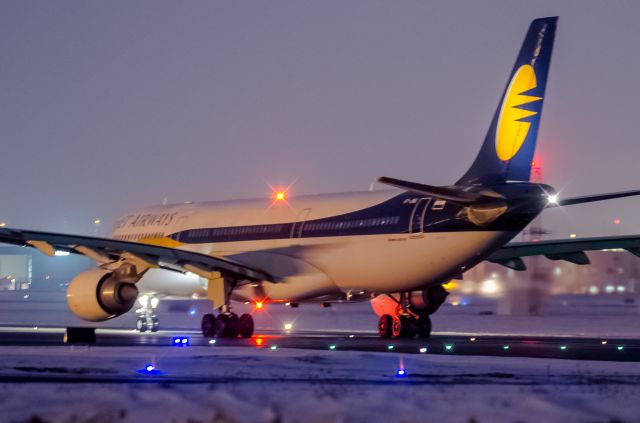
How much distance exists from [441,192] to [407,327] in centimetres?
749

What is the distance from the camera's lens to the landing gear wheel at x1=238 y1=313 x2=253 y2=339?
3303cm

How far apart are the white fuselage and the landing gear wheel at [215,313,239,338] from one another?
1298 mm

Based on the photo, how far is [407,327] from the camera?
33000 mm

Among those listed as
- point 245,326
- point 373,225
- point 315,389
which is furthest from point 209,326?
point 315,389

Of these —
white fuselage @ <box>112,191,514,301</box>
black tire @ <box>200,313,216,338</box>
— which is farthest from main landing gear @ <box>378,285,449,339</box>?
black tire @ <box>200,313,216,338</box>

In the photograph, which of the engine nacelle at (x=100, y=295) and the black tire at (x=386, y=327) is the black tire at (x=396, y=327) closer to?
the black tire at (x=386, y=327)

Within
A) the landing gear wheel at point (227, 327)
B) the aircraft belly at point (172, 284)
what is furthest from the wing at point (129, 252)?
the aircraft belly at point (172, 284)

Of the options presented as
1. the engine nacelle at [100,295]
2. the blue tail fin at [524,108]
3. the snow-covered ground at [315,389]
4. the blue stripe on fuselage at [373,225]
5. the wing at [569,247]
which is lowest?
the snow-covered ground at [315,389]

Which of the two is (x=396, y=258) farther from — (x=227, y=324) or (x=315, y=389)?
(x=315, y=389)

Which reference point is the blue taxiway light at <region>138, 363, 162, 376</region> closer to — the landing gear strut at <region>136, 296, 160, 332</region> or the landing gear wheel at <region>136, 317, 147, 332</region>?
the landing gear strut at <region>136, 296, 160, 332</region>

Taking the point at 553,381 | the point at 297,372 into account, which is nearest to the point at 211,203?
the point at 297,372

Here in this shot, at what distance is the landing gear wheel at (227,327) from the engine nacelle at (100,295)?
8.58ft

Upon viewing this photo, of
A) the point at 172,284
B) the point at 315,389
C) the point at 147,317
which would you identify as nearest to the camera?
the point at 315,389

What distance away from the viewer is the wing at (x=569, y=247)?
33625 millimetres
